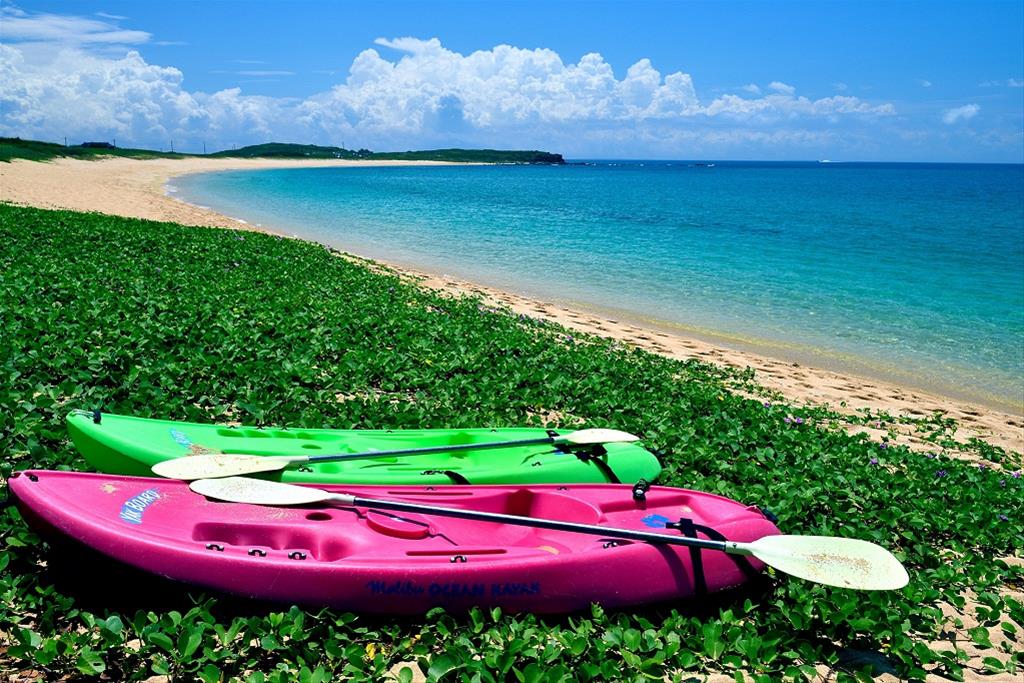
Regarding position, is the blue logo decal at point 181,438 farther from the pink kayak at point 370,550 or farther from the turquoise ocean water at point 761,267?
the turquoise ocean water at point 761,267

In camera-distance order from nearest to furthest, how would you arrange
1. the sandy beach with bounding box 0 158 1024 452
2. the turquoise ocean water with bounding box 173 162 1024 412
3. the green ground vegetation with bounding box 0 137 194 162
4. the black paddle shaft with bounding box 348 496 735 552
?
the black paddle shaft with bounding box 348 496 735 552, the sandy beach with bounding box 0 158 1024 452, the turquoise ocean water with bounding box 173 162 1024 412, the green ground vegetation with bounding box 0 137 194 162

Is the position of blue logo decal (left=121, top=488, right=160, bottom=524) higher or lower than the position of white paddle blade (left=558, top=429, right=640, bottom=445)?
higher

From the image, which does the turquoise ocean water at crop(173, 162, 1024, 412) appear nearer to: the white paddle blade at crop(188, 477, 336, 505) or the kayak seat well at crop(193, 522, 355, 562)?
the white paddle blade at crop(188, 477, 336, 505)

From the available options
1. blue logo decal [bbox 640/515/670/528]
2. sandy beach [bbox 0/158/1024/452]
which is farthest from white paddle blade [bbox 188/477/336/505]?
sandy beach [bbox 0/158/1024/452]

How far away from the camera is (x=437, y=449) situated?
6.16 meters

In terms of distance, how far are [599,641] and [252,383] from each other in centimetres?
535

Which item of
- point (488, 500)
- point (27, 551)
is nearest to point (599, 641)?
point (488, 500)

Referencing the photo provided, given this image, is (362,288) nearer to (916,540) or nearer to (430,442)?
(430,442)

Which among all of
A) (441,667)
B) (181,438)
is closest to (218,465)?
(181,438)

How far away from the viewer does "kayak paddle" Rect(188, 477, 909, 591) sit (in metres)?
4.59

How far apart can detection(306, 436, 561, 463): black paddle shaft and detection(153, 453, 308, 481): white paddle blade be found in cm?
22

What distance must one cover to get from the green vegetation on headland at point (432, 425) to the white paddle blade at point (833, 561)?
31cm

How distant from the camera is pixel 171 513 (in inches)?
182

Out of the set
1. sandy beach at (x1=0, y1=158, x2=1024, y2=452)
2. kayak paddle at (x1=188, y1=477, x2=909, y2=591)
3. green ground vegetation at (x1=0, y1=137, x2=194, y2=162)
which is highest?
green ground vegetation at (x1=0, y1=137, x2=194, y2=162)
